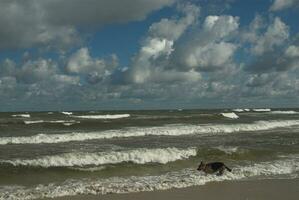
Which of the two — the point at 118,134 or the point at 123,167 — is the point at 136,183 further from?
the point at 118,134

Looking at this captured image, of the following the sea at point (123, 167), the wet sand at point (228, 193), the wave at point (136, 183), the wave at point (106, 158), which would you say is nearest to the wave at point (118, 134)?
the sea at point (123, 167)

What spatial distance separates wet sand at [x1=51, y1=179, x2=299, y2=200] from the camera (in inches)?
445

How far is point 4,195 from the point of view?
11.7 meters

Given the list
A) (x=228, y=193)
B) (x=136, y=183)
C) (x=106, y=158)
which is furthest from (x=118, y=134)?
(x=228, y=193)

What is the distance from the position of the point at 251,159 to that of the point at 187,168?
372 centimetres

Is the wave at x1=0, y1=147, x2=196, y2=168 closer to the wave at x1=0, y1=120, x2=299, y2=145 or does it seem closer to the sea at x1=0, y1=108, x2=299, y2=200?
the sea at x1=0, y1=108, x2=299, y2=200

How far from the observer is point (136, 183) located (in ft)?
43.3

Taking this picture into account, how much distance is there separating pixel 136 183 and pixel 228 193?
2798 mm

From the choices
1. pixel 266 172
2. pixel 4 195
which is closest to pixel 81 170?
pixel 4 195

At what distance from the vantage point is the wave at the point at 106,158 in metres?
16.7

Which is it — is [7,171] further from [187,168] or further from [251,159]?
[251,159]

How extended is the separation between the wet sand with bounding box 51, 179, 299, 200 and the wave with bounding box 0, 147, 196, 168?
5274 millimetres

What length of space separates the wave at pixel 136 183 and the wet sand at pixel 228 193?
42 centimetres

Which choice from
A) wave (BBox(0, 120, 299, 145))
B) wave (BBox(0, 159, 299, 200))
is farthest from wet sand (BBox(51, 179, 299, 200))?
wave (BBox(0, 120, 299, 145))
